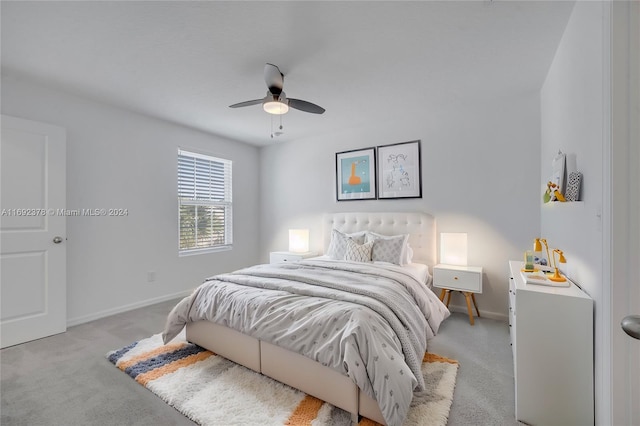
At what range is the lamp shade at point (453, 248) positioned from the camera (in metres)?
3.27

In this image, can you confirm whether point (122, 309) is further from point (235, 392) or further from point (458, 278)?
point (458, 278)

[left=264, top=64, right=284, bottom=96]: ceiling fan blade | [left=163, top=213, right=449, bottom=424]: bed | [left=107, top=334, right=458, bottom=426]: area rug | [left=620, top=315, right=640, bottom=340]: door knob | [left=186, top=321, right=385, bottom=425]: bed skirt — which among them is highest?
[left=264, top=64, right=284, bottom=96]: ceiling fan blade

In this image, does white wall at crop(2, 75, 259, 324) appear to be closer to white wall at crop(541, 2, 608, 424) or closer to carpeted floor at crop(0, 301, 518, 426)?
carpeted floor at crop(0, 301, 518, 426)

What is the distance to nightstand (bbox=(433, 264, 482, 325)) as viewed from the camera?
2.99m

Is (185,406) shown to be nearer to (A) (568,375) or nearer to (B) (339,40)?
(A) (568,375)

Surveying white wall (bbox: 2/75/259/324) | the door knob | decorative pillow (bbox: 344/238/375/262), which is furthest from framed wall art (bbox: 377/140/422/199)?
the door knob

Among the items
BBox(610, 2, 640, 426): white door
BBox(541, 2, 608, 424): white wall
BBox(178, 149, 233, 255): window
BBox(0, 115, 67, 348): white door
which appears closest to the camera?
BBox(610, 2, 640, 426): white door

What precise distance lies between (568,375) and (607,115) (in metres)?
1.31

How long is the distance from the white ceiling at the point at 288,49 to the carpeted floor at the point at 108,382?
2.48 m

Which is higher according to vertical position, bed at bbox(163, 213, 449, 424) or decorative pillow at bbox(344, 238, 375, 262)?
decorative pillow at bbox(344, 238, 375, 262)

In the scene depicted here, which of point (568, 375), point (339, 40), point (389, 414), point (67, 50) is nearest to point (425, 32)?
point (339, 40)

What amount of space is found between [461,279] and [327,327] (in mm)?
2015

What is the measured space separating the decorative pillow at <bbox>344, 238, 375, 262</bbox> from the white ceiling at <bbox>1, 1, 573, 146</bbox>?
5.56 ft

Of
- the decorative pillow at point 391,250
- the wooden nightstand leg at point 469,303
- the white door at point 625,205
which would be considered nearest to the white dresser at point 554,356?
the white door at point 625,205
